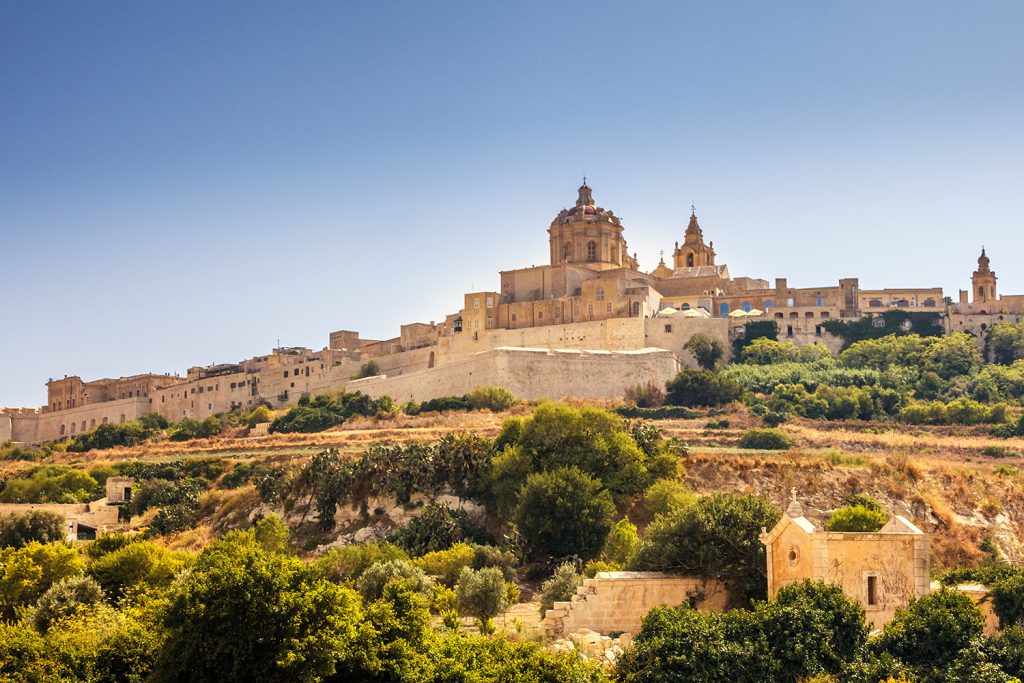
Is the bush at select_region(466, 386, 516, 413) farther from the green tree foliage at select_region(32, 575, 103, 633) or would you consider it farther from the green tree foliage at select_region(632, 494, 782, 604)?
the green tree foliage at select_region(632, 494, 782, 604)

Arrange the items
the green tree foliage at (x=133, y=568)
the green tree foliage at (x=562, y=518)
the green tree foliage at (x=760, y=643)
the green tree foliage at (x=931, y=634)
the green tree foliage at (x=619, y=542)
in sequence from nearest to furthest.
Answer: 1. the green tree foliage at (x=931, y=634)
2. the green tree foliage at (x=760, y=643)
3. the green tree foliage at (x=133, y=568)
4. the green tree foliage at (x=619, y=542)
5. the green tree foliage at (x=562, y=518)

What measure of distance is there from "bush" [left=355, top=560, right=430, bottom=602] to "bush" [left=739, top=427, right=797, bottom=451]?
25.7m

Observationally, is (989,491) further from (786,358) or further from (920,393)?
(786,358)

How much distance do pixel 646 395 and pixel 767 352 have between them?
10286 millimetres

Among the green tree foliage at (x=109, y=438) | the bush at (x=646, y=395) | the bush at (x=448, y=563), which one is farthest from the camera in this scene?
the green tree foliage at (x=109, y=438)

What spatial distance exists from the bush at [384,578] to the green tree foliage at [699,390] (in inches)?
1432

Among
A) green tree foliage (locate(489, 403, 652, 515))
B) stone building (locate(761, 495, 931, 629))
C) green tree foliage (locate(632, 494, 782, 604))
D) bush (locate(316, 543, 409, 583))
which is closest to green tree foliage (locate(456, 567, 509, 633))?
green tree foliage (locate(632, 494, 782, 604))

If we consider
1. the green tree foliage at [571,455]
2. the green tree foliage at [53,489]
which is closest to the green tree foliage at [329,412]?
the green tree foliage at [53,489]

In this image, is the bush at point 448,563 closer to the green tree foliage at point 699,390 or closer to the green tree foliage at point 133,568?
the green tree foliage at point 133,568

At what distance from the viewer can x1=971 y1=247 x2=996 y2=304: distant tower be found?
289 ft

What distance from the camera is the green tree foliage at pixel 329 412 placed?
73750mm

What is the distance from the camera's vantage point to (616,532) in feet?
141

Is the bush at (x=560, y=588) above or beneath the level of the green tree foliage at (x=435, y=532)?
beneath

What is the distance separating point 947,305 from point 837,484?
40.5 meters
